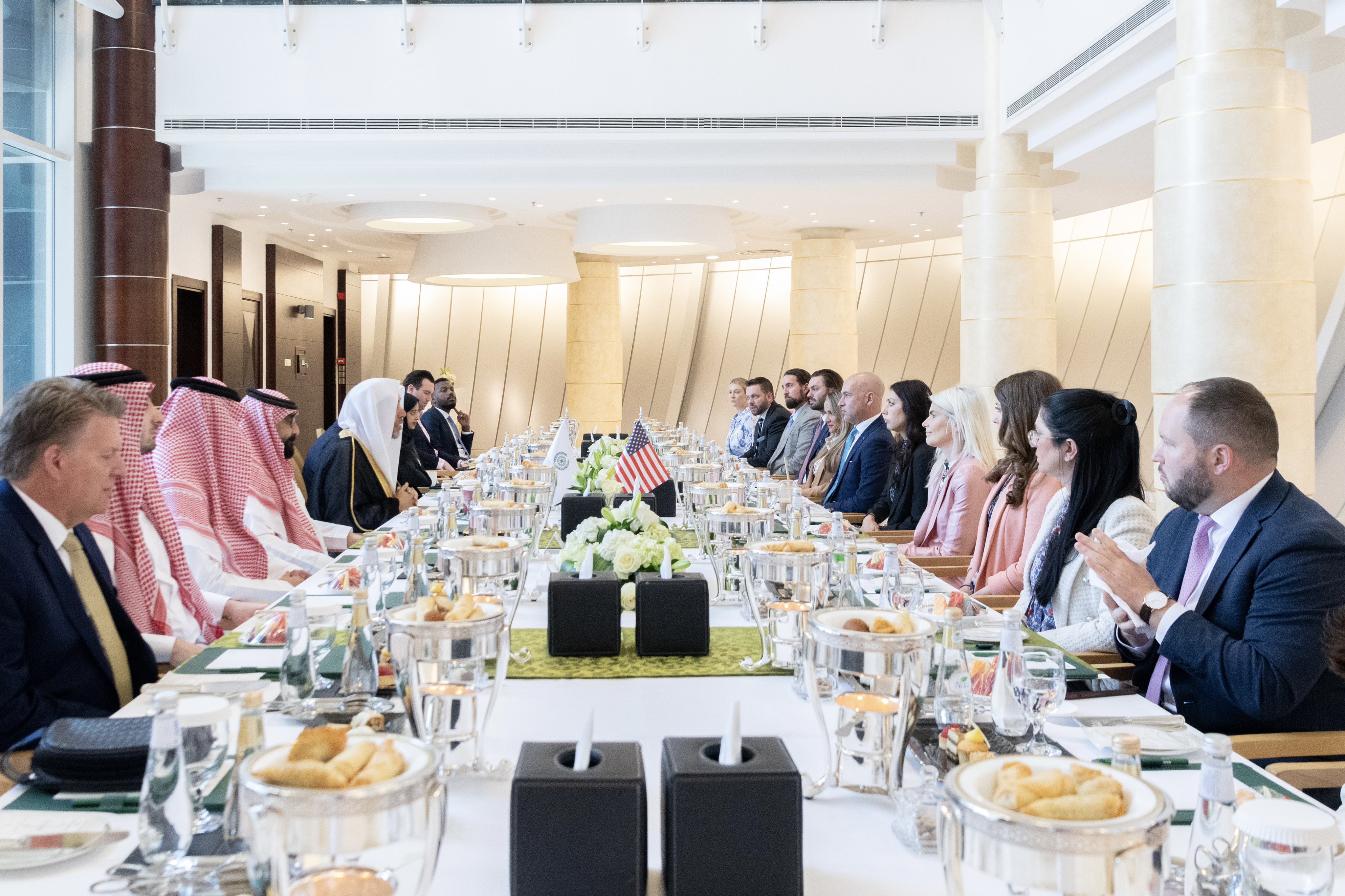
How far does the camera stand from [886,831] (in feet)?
4.94

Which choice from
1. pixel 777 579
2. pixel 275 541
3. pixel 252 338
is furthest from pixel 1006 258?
pixel 252 338

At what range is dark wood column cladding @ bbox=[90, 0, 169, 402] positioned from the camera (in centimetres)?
957

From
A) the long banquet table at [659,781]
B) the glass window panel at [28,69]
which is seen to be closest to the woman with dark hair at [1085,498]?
the long banquet table at [659,781]

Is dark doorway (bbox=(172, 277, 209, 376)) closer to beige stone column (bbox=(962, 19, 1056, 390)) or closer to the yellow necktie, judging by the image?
beige stone column (bbox=(962, 19, 1056, 390))

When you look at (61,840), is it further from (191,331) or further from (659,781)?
(191,331)

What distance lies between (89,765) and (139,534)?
1666 mm

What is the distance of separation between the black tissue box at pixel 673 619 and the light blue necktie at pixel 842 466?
4109mm

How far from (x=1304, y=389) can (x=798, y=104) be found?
5.66m

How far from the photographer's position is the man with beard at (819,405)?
7.98m

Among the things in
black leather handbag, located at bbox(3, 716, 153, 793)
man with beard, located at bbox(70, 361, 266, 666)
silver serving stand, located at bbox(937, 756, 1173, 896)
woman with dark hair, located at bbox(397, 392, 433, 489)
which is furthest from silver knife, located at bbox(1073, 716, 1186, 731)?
woman with dark hair, located at bbox(397, 392, 433, 489)

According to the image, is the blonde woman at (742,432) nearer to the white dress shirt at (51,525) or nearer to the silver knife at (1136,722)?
the white dress shirt at (51,525)

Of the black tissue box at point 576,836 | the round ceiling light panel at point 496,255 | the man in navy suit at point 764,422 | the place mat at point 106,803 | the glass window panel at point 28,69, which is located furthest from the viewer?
the round ceiling light panel at point 496,255

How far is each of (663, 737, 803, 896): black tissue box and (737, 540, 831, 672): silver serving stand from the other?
3.45 ft

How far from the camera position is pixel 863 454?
6.34m
